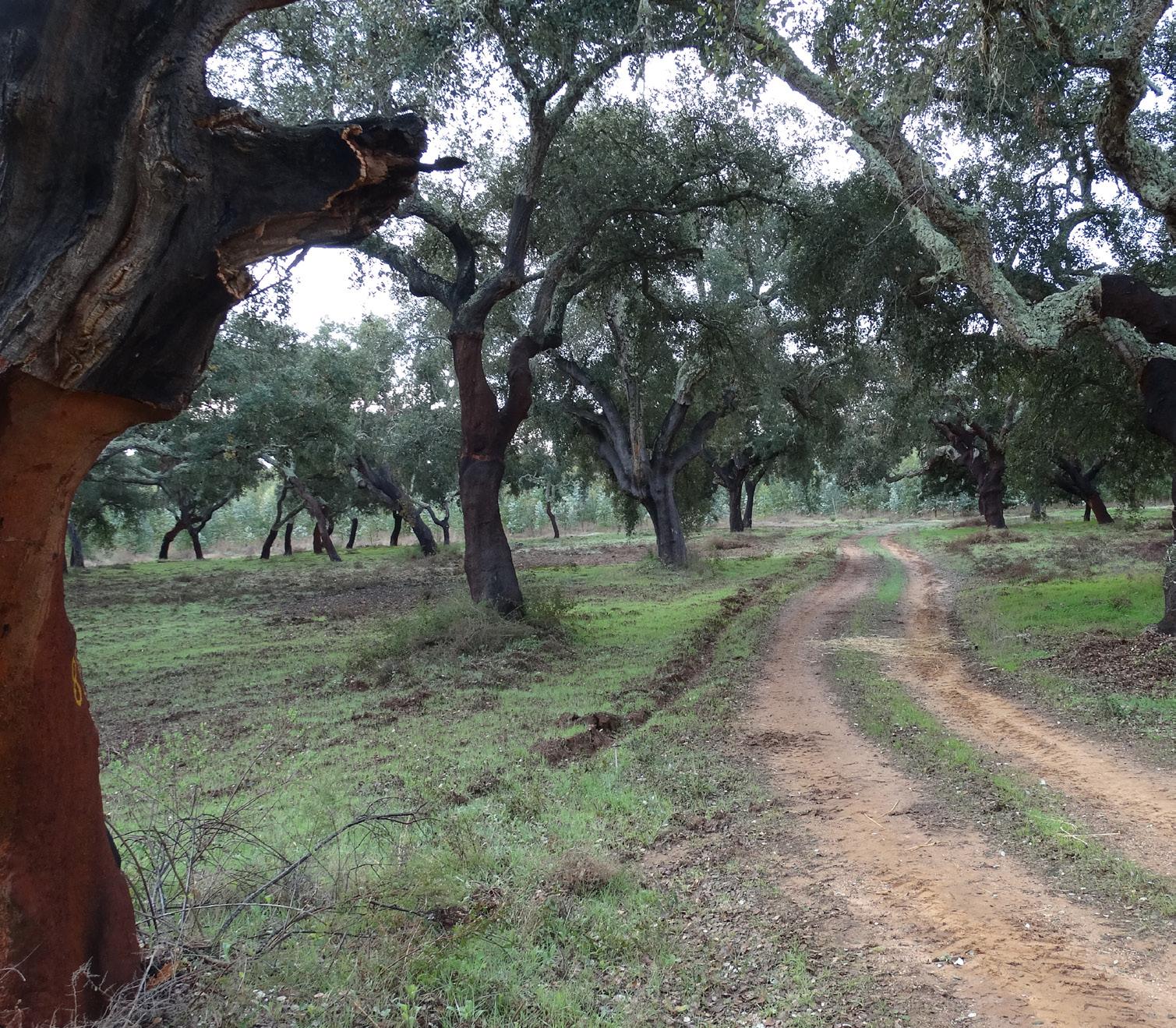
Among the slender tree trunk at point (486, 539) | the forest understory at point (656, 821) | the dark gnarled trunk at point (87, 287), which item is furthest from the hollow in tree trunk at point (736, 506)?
the dark gnarled trunk at point (87, 287)

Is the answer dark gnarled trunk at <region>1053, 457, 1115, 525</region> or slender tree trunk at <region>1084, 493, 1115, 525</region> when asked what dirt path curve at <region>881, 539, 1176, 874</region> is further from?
slender tree trunk at <region>1084, 493, 1115, 525</region>

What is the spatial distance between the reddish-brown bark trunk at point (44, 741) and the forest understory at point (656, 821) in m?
0.28

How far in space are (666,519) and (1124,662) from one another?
→ 635 inches

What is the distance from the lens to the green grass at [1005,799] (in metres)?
4.23

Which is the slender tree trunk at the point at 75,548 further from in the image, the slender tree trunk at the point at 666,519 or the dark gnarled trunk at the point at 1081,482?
the dark gnarled trunk at the point at 1081,482

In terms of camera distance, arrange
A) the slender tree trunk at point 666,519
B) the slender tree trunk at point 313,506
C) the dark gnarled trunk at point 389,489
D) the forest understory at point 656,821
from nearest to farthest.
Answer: the forest understory at point 656,821 → the slender tree trunk at point 666,519 → the slender tree trunk at point 313,506 → the dark gnarled trunk at point 389,489

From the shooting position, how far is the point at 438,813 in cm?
548

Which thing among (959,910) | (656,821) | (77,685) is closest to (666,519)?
(656,821)

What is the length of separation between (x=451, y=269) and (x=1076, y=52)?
11930 mm

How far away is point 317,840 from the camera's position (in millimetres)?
4926

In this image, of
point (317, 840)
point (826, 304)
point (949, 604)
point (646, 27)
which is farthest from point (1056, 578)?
point (317, 840)

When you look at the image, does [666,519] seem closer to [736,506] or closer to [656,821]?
[736,506]

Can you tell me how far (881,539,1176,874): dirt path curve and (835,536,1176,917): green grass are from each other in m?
0.17

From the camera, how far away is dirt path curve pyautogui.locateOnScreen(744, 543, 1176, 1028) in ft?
10.7
